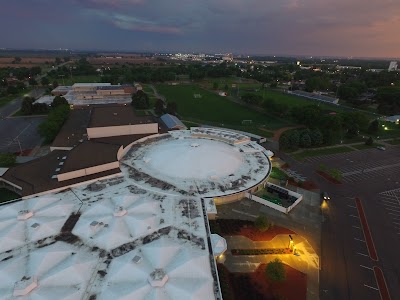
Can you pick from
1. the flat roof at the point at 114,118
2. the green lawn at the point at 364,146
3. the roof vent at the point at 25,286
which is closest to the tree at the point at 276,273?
the roof vent at the point at 25,286

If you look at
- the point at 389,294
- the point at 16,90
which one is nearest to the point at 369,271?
the point at 389,294

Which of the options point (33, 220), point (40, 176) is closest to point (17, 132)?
point (40, 176)

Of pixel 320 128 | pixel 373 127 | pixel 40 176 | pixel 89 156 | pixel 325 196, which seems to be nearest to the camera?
pixel 40 176

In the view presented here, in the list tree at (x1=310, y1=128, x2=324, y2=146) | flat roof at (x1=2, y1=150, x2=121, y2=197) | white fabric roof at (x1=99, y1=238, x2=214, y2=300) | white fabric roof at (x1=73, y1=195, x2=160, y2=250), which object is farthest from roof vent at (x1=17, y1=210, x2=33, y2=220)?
tree at (x1=310, y1=128, x2=324, y2=146)

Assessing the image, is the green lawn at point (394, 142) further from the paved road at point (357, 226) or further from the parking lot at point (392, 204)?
the parking lot at point (392, 204)

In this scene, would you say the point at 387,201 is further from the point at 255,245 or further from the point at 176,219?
the point at 176,219

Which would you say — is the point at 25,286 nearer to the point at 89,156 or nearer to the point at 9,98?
the point at 89,156
